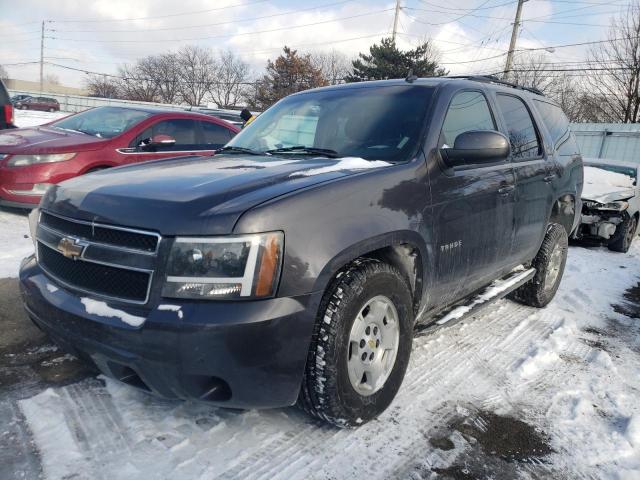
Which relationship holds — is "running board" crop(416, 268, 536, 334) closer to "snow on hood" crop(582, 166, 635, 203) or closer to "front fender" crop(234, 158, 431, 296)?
"front fender" crop(234, 158, 431, 296)

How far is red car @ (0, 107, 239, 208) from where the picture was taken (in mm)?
5949

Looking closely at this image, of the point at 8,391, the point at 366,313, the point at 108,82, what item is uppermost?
the point at 108,82

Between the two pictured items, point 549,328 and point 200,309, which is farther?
point 549,328

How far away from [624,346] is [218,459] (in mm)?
3389

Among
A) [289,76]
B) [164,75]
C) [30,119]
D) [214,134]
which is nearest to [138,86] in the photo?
[164,75]

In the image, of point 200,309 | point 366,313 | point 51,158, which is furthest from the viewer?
point 51,158

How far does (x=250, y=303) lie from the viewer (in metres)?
2.00

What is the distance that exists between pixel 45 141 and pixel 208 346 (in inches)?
216

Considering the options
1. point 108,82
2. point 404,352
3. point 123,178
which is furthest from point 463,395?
point 108,82

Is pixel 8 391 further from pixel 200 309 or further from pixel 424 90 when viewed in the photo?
pixel 424 90

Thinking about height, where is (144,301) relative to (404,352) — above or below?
above

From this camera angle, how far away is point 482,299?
3607mm

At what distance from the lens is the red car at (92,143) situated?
595 centimetres

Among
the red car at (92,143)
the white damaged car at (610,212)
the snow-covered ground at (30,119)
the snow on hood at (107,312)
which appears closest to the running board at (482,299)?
the snow on hood at (107,312)
